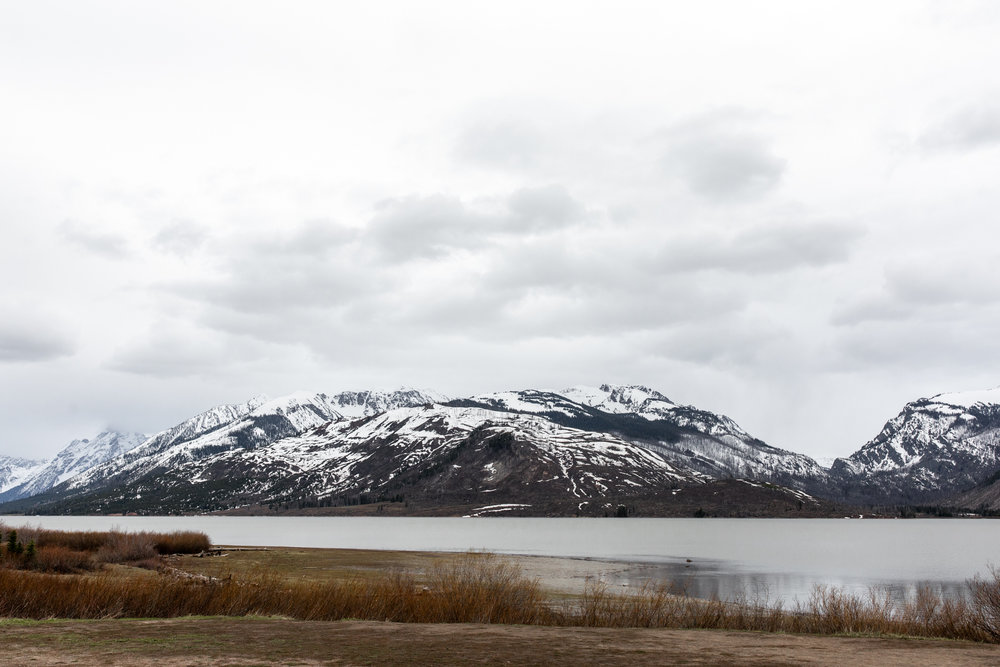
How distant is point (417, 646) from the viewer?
22.0 meters

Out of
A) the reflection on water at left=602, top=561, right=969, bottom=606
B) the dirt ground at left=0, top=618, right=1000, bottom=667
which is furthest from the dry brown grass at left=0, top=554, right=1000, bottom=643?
the reflection on water at left=602, top=561, right=969, bottom=606

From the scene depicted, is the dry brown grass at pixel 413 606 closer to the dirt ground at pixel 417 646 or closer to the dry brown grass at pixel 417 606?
the dry brown grass at pixel 417 606

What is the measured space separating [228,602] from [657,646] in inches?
660

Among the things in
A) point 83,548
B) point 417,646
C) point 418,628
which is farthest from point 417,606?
point 83,548

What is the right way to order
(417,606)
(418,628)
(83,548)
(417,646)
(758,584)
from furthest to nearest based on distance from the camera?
(758,584) < (83,548) < (417,606) < (418,628) < (417,646)

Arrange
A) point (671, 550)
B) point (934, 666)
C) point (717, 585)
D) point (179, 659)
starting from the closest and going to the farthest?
1. point (179, 659)
2. point (934, 666)
3. point (717, 585)
4. point (671, 550)

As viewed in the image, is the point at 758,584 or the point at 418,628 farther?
the point at 758,584

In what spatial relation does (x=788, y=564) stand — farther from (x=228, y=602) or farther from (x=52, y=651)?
(x=52, y=651)

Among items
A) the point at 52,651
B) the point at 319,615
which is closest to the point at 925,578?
the point at 319,615

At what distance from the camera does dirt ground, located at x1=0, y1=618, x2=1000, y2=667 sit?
19.4m

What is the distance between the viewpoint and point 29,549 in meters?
47.7

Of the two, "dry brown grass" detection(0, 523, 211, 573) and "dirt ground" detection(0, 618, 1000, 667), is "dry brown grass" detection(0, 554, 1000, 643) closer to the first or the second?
"dirt ground" detection(0, 618, 1000, 667)

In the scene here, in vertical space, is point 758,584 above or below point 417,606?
below

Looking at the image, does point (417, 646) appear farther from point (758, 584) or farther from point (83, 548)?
point (758, 584)
